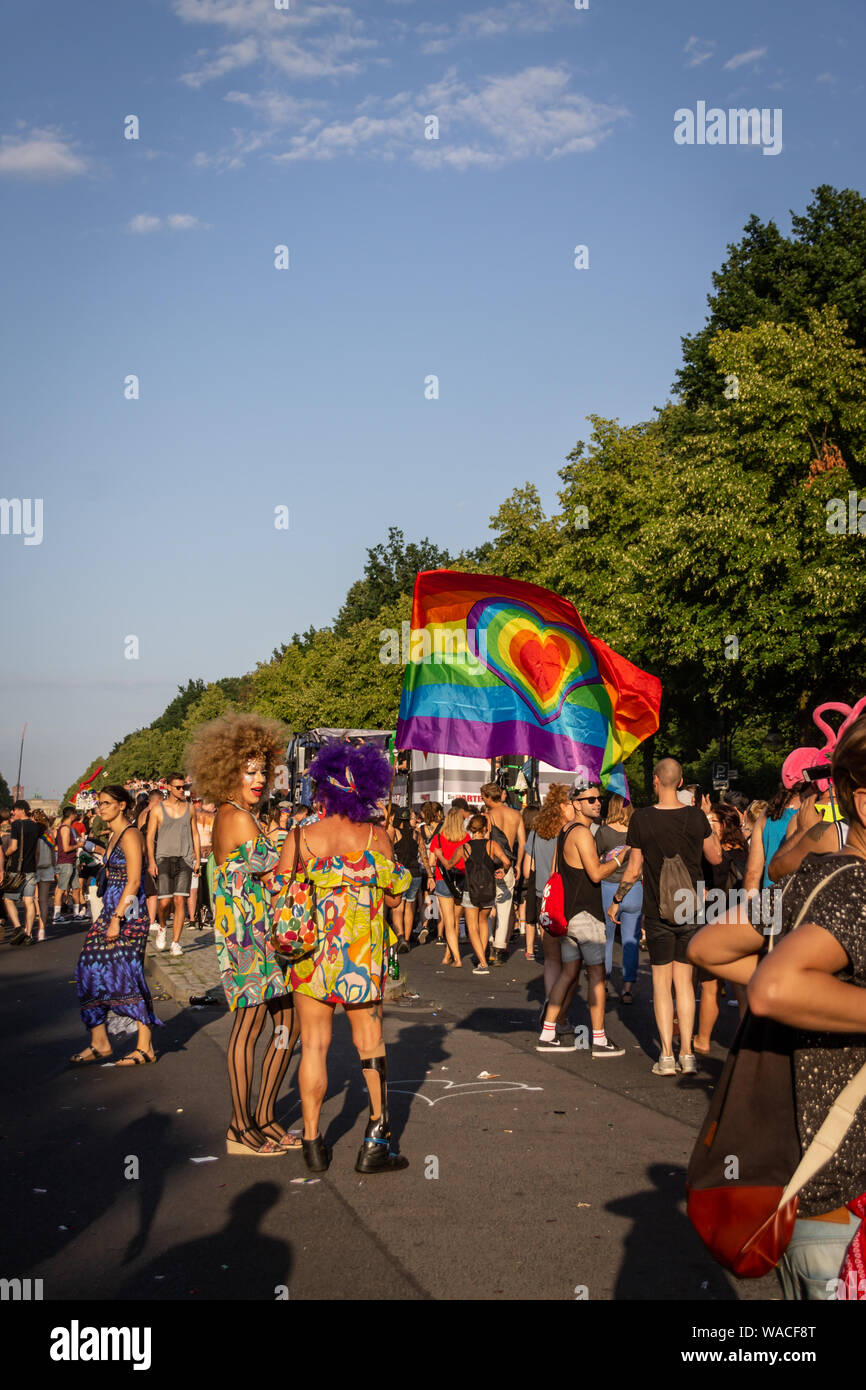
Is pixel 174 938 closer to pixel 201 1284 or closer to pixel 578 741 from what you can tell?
pixel 578 741

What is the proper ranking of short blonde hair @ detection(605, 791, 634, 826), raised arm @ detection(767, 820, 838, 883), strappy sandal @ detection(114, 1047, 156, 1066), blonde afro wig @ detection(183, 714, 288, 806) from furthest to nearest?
short blonde hair @ detection(605, 791, 634, 826)
strappy sandal @ detection(114, 1047, 156, 1066)
blonde afro wig @ detection(183, 714, 288, 806)
raised arm @ detection(767, 820, 838, 883)

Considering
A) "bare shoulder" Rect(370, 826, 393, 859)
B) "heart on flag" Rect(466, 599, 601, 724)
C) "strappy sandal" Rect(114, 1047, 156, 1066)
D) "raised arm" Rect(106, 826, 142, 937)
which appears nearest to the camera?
"bare shoulder" Rect(370, 826, 393, 859)

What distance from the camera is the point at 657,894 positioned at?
8383 millimetres

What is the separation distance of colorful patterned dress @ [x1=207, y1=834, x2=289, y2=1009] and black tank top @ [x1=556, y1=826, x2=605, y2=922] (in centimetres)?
299

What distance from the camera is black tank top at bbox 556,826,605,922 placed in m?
9.08

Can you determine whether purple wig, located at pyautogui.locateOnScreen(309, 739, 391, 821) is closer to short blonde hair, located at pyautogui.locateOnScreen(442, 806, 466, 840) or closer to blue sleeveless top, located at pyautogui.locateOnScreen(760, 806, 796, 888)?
blue sleeveless top, located at pyautogui.locateOnScreen(760, 806, 796, 888)

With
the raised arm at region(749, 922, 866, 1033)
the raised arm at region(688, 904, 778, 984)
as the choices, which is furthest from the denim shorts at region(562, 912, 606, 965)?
the raised arm at region(749, 922, 866, 1033)

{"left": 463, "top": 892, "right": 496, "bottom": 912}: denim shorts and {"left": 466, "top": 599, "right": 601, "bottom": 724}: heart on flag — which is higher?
{"left": 466, "top": 599, "right": 601, "bottom": 724}: heart on flag

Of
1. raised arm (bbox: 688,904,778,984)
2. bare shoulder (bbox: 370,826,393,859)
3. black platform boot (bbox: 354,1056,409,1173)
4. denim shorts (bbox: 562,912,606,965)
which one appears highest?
raised arm (bbox: 688,904,778,984)

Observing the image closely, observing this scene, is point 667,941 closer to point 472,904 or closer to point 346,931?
A: point 346,931

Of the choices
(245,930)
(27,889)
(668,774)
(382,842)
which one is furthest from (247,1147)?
(27,889)

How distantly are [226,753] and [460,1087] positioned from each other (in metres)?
2.70

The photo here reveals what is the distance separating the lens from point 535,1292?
14.2 ft
